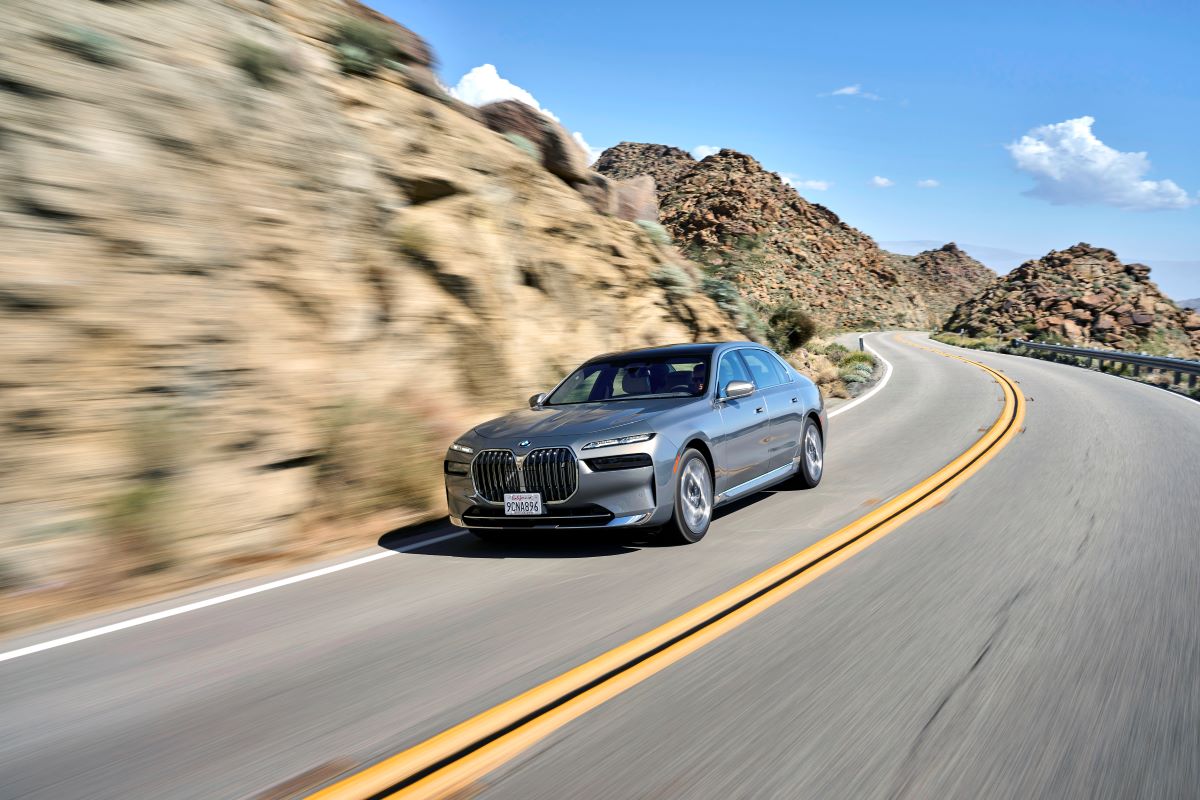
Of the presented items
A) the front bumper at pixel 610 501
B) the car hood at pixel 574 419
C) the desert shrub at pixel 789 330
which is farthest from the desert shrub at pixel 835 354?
the front bumper at pixel 610 501

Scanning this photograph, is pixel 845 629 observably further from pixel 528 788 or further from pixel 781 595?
pixel 528 788

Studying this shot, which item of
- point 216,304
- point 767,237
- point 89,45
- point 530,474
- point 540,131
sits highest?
point 767,237

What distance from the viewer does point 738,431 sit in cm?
784

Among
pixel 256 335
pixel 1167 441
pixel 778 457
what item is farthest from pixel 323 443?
pixel 1167 441

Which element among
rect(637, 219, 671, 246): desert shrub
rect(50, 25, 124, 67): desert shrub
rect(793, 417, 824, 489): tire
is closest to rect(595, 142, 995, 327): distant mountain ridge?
rect(637, 219, 671, 246): desert shrub

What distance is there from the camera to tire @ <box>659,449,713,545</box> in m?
6.79

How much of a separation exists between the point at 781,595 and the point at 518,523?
2.09m

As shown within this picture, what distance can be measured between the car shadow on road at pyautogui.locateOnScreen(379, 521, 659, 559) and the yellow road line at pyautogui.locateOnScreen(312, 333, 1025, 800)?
137 centimetres

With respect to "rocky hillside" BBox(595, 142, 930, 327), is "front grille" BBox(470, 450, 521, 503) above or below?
below

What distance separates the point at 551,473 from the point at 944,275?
450 feet

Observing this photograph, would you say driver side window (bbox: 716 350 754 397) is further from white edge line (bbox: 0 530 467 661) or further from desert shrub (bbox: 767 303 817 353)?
desert shrub (bbox: 767 303 817 353)

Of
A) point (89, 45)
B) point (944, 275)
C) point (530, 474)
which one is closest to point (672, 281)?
point (89, 45)

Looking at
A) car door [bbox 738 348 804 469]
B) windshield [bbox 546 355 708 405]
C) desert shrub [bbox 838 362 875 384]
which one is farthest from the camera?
desert shrub [bbox 838 362 875 384]

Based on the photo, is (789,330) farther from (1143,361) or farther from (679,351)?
(679,351)
